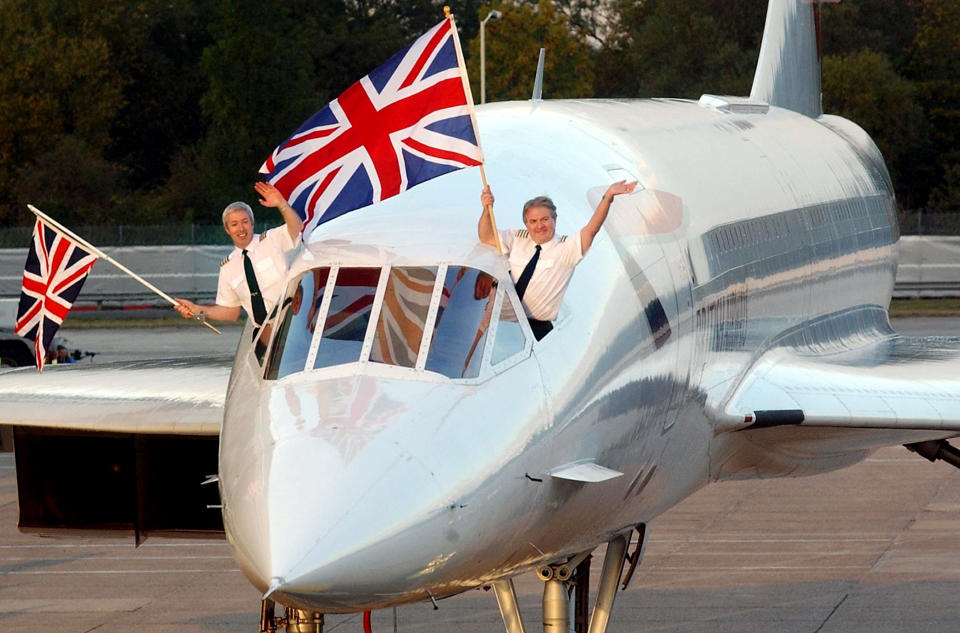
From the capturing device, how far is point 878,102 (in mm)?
75500

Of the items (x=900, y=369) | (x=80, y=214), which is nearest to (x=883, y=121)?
(x=80, y=214)

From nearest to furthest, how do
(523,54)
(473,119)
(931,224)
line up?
(473,119), (931,224), (523,54)

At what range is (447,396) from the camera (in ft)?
28.1

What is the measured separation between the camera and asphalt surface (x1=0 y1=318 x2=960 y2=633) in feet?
55.0

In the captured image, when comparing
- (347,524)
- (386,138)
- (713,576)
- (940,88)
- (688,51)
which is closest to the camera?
(347,524)

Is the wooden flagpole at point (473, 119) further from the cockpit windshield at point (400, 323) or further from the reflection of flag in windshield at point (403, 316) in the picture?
the reflection of flag in windshield at point (403, 316)

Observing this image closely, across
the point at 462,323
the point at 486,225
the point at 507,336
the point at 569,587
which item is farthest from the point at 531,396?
the point at 569,587

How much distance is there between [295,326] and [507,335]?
1108 millimetres

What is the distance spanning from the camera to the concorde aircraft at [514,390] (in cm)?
820

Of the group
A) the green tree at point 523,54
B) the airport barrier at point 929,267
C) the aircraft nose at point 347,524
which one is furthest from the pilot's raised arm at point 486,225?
the green tree at point 523,54

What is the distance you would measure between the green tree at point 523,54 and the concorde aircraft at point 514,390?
2567 inches

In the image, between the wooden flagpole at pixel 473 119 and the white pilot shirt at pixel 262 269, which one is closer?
the wooden flagpole at pixel 473 119

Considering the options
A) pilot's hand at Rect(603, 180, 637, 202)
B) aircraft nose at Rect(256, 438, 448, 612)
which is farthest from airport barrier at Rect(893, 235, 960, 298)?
aircraft nose at Rect(256, 438, 448, 612)

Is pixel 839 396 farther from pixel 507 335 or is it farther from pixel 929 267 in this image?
pixel 929 267
